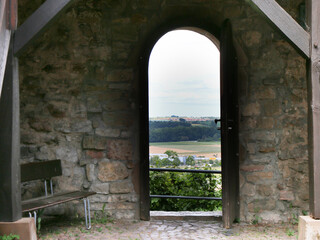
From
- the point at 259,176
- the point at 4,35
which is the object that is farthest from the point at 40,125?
the point at 259,176

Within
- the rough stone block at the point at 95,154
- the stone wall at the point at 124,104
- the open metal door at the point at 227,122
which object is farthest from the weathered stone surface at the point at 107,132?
the open metal door at the point at 227,122

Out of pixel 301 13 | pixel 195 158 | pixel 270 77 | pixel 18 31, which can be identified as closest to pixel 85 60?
pixel 18 31

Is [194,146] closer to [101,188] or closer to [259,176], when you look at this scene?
[259,176]

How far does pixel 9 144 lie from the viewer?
2957 mm

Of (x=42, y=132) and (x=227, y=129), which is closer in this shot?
(x=227, y=129)

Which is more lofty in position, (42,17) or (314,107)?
(42,17)

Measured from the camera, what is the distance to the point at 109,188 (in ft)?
14.0

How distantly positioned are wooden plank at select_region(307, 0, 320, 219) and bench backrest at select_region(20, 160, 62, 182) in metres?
2.59

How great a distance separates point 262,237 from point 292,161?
999 mm

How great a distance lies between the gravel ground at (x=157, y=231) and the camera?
12.2ft

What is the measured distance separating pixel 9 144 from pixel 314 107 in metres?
2.47

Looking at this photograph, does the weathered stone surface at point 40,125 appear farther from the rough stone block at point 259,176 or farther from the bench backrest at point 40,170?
the rough stone block at point 259,176

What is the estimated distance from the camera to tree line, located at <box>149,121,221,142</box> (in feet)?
30.3

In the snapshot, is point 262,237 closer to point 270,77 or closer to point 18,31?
point 270,77
